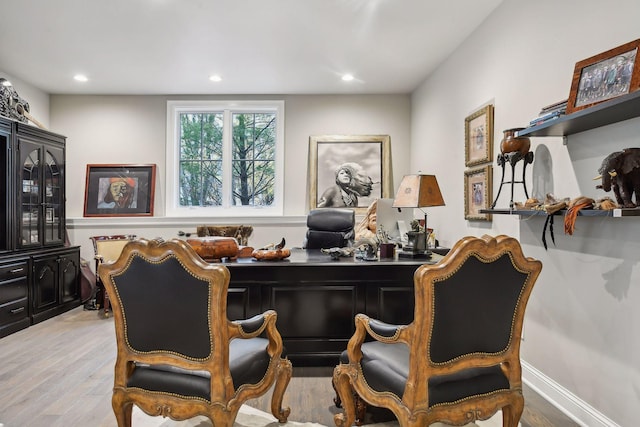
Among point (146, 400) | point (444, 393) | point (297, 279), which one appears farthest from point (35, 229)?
point (444, 393)

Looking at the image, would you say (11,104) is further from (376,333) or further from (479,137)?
(479,137)

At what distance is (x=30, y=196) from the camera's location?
457cm

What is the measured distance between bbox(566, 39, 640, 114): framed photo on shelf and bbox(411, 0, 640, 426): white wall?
0.59 ft

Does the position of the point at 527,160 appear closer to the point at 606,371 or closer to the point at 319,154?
the point at 606,371

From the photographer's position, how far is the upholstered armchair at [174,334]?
165 centimetres

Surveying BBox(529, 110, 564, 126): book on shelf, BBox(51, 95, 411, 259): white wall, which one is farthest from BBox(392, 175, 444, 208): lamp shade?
BBox(51, 95, 411, 259): white wall

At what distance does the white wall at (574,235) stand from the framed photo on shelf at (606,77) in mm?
179

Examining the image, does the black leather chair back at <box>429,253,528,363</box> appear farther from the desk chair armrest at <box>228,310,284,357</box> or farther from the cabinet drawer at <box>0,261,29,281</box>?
the cabinet drawer at <box>0,261,29,281</box>

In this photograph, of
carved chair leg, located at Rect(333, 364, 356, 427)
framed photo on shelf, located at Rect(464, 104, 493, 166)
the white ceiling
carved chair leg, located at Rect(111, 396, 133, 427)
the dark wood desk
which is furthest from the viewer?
framed photo on shelf, located at Rect(464, 104, 493, 166)

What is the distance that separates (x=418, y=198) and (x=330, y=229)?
1.53 m

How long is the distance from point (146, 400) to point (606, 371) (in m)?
2.30

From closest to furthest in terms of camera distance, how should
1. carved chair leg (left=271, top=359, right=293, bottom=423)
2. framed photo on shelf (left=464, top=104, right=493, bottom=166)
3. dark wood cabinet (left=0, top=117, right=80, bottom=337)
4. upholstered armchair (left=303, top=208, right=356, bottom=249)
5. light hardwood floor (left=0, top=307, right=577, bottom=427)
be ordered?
1. carved chair leg (left=271, top=359, right=293, bottom=423)
2. light hardwood floor (left=0, top=307, right=577, bottom=427)
3. framed photo on shelf (left=464, top=104, right=493, bottom=166)
4. dark wood cabinet (left=0, top=117, right=80, bottom=337)
5. upholstered armchair (left=303, top=208, right=356, bottom=249)

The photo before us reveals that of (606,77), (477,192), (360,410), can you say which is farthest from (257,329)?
(477,192)

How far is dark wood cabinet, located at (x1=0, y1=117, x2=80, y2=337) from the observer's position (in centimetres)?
413
